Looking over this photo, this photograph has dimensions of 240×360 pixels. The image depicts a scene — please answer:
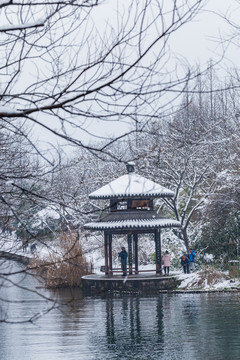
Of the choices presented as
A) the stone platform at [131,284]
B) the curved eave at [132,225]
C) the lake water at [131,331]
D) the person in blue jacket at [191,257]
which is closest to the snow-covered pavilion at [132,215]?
the curved eave at [132,225]

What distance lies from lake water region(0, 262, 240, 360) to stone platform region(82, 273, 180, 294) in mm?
2303

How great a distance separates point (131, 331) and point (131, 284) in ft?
28.4

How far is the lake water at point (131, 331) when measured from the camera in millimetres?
12281

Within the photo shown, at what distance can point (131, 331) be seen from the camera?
15039 millimetres

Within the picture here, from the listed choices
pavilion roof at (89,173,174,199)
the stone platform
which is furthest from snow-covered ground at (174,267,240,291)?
pavilion roof at (89,173,174,199)

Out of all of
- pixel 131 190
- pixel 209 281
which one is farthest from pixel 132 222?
pixel 209 281

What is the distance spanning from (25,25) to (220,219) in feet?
74.3

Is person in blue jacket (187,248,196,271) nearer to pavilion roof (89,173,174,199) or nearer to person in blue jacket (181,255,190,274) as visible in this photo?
person in blue jacket (181,255,190,274)

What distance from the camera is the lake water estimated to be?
1228 centimetres

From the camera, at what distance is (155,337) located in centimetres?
1402

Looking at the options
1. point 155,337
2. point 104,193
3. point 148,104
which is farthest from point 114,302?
point 148,104

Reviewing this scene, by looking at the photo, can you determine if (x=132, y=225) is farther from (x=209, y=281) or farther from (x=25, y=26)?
(x=25, y=26)

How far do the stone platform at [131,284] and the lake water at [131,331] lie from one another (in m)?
2.30

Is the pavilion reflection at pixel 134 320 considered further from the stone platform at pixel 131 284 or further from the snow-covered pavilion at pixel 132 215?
the snow-covered pavilion at pixel 132 215
